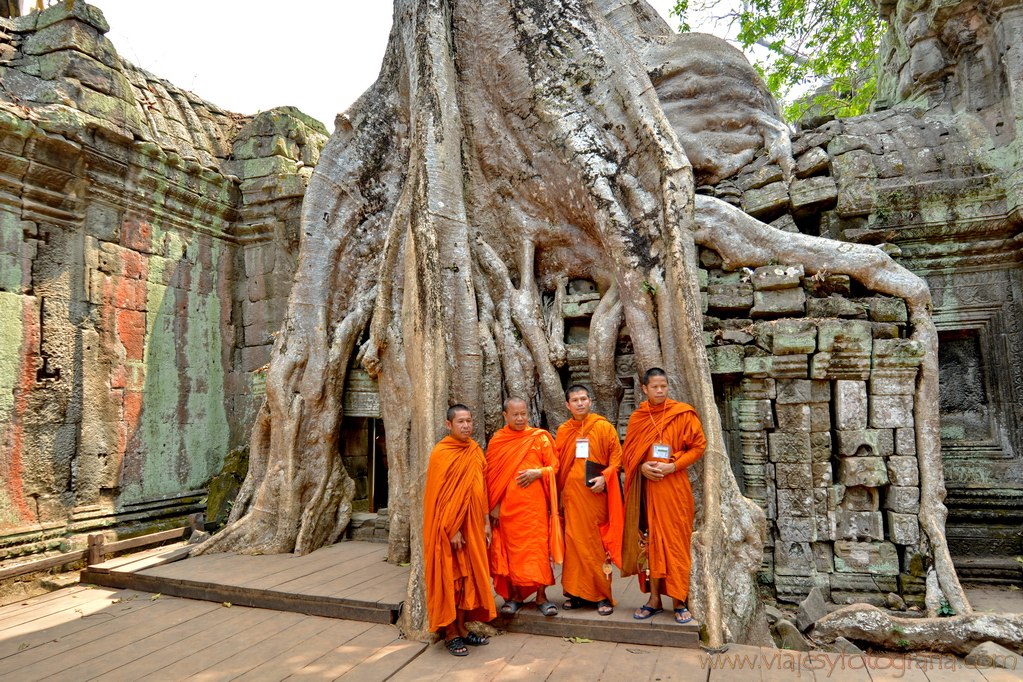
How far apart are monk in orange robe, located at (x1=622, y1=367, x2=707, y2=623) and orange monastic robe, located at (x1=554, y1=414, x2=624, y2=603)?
7 centimetres

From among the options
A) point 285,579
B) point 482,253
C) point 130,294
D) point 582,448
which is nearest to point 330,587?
point 285,579

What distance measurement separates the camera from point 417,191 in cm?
462

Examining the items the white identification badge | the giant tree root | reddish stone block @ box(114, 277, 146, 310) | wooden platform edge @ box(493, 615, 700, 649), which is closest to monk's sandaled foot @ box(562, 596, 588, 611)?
wooden platform edge @ box(493, 615, 700, 649)

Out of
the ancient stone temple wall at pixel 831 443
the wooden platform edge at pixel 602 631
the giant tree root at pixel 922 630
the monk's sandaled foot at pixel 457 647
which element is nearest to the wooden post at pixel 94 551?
the monk's sandaled foot at pixel 457 647

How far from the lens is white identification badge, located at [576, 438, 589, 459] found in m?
3.52

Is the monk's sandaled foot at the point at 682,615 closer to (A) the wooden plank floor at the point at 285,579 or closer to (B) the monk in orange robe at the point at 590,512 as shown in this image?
(B) the monk in orange robe at the point at 590,512

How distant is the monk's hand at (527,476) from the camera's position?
3.44 meters

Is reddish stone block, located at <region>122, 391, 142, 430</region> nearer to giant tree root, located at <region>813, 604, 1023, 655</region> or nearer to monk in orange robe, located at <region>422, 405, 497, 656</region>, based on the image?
monk in orange robe, located at <region>422, 405, 497, 656</region>

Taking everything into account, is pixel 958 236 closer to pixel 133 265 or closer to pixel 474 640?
pixel 474 640

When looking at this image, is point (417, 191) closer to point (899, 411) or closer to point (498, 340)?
point (498, 340)

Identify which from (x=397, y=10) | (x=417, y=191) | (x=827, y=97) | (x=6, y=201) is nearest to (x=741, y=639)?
(x=417, y=191)

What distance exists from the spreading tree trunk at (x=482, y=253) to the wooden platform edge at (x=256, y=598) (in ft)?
1.27

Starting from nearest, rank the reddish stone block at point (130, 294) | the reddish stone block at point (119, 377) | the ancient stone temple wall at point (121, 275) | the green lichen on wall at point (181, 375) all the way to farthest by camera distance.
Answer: the ancient stone temple wall at point (121, 275)
the reddish stone block at point (119, 377)
the reddish stone block at point (130, 294)
the green lichen on wall at point (181, 375)

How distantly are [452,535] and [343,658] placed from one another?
78 cm
